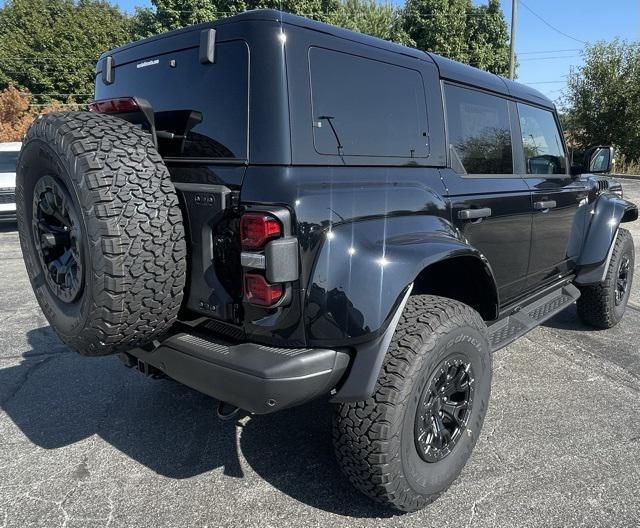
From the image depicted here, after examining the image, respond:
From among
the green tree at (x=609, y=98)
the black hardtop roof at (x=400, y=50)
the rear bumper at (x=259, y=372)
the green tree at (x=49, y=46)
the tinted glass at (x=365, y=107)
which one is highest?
the green tree at (x=49, y=46)

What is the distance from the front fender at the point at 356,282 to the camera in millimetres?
1840

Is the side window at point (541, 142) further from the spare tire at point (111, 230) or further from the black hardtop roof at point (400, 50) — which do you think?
the spare tire at point (111, 230)

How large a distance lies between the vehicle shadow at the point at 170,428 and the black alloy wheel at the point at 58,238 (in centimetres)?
109

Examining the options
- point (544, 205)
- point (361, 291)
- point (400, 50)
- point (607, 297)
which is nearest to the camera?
point (361, 291)

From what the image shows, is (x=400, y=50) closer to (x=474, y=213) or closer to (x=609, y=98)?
(x=474, y=213)

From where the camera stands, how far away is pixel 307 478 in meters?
2.45

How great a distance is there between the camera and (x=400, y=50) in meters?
2.49

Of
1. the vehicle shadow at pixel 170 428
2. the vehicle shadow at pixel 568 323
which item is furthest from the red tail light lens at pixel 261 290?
the vehicle shadow at pixel 568 323

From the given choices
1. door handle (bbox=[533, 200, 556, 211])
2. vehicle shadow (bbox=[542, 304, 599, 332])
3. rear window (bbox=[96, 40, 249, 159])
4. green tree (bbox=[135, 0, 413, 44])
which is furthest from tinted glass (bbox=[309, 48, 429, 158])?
green tree (bbox=[135, 0, 413, 44])

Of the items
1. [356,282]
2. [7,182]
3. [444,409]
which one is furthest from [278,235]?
[7,182]

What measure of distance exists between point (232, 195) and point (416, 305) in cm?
95

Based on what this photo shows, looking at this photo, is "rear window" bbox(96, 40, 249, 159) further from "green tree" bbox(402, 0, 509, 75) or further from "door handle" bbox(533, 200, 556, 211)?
"green tree" bbox(402, 0, 509, 75)

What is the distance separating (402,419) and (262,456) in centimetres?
99

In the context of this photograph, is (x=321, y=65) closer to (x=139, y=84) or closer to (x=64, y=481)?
(x=139, y=84)
